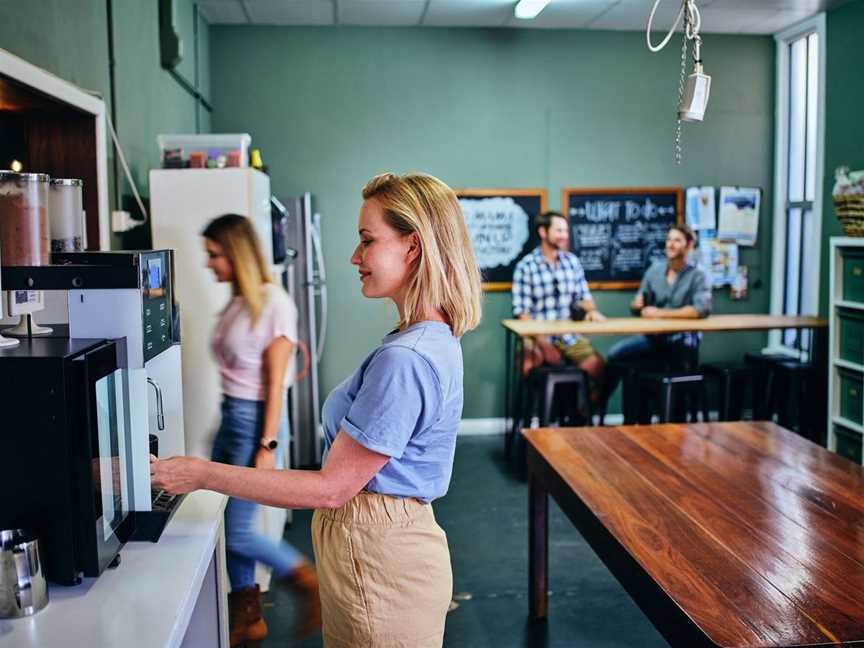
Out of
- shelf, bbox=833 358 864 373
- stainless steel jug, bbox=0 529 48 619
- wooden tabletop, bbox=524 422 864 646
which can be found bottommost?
wooden tabletop, bbox=524 422 864 646

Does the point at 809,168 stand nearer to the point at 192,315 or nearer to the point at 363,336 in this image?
the point at 363,336

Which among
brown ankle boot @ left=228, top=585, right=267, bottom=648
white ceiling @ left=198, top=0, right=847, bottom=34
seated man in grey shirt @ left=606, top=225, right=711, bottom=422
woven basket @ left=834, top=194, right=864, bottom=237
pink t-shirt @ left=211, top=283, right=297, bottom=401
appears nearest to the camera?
brown ankle boot @ left=228, top=585, right=267, bottom=648

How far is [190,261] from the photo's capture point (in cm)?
333

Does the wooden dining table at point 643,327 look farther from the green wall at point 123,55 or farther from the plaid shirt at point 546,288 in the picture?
the green wall at point 123,55

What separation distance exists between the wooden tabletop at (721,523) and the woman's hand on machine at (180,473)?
0.96 meters

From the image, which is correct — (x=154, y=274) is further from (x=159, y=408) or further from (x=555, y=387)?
(x=555, y=387)

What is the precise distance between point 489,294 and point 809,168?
8.17ft

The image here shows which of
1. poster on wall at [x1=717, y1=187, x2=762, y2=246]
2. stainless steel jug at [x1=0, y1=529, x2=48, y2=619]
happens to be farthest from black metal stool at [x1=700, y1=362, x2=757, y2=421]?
stainless steel jug at [x1=0, y1=529, x2=48, y2=619]

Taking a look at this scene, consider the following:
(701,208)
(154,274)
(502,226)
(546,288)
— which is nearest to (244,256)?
(154,274)

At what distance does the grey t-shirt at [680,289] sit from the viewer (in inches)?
201

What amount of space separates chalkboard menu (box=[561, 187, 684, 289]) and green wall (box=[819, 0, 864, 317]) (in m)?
1.01

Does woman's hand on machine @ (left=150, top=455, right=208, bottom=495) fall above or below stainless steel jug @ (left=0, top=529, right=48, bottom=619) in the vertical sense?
above

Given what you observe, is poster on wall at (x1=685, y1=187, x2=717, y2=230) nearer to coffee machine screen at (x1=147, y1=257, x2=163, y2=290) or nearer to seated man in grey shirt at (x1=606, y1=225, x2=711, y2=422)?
seated man in grey shirt at (x1=606, y1=225, x2=711, y2=422)

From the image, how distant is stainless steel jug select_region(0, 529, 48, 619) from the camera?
129 centimetres
